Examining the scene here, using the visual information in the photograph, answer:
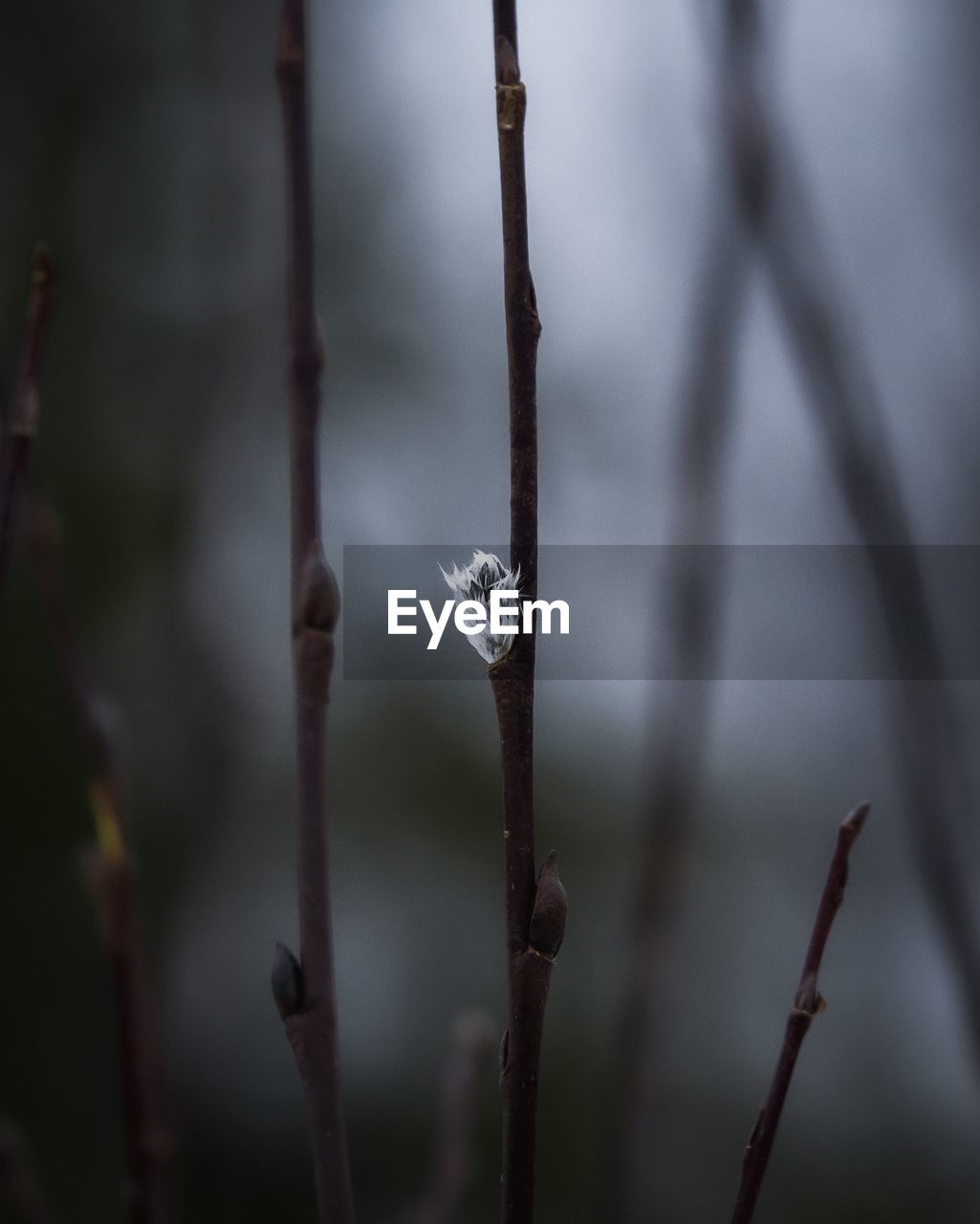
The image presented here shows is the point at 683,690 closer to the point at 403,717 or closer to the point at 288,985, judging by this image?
the point at 288,985

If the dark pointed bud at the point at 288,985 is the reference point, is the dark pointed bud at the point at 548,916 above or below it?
above

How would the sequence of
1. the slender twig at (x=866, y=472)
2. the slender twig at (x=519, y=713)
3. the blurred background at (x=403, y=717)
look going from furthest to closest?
the blurred background at (x=403, y=717), the slender twig at (x=866, y=472), the slender twig at (x=519, y=713)

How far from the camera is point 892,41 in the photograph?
4.80ft

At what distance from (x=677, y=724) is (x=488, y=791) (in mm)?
2735

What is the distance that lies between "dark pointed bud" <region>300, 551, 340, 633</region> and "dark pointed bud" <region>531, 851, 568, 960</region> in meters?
0.07

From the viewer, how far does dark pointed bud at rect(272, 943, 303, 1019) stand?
0.25 metres

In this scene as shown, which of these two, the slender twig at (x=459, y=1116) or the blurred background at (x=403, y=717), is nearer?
the slender twig at (x=459, y=1116)

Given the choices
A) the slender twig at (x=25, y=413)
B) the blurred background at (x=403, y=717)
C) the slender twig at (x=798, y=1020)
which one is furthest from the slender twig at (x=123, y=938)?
the blurred background at (x=403, y=717)

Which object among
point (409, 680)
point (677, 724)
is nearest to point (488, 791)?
point (409, 680)

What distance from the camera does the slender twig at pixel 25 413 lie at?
1.01 feet

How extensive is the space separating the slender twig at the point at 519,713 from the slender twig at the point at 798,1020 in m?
0.06

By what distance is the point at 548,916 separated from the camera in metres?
0.24

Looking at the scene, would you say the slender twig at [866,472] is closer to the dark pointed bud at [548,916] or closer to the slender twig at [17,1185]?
the dark pointed bud at [548,916]

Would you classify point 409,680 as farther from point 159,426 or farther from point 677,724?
point 677,724
